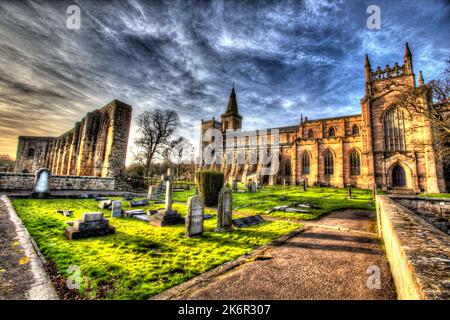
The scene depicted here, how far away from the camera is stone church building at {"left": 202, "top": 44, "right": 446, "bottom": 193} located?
73.2 ft

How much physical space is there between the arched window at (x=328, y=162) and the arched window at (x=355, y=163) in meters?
2.65

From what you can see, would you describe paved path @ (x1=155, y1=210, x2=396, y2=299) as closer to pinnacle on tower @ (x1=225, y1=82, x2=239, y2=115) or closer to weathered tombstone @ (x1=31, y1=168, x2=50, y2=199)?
weathered tombstone @ (x1=31, y1=168, x2=50, y2=199)

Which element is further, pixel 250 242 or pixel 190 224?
pixel 190 224

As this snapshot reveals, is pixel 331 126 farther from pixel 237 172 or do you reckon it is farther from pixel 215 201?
pixel 215 201

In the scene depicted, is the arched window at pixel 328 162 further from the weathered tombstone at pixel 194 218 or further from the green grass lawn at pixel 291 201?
the weathered tombstone at pixel 194 218

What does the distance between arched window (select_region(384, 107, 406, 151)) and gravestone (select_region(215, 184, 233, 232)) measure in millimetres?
27990

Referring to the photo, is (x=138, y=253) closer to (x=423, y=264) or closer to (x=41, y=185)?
(x=423, y=264)

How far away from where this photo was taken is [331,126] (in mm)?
36750

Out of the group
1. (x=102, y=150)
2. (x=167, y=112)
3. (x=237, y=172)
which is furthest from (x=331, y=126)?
(x=102, y=150)

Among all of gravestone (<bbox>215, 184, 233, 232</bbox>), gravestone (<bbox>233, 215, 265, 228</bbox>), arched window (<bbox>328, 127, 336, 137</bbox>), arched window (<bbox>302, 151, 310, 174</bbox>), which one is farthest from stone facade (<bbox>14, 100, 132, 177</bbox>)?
arched window (<bbox>328, 127, 336, 137</bbox>)

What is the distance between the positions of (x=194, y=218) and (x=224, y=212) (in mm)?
1170

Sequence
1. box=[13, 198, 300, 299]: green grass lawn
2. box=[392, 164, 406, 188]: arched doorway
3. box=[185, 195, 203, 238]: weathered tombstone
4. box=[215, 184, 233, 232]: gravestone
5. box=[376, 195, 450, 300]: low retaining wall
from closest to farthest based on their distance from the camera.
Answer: box=[376, 195, 450, 300]: low retaining wall, box=[13, 198, 300, 299]: green grass lawn, box=[185, 195, 203, 238]: weathered tombstone, box=[215, 184, 233, 232]: gravestone, box=[392, 164, 406, 188]: arched doorway

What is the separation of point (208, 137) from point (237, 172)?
1944 cm

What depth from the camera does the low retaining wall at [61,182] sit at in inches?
487
